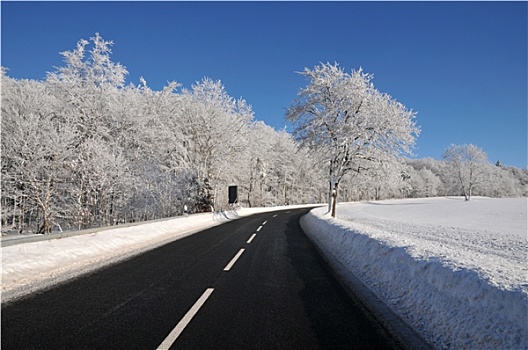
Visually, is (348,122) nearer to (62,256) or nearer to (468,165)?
(62,256)

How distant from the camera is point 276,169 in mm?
55219

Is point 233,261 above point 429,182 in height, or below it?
below

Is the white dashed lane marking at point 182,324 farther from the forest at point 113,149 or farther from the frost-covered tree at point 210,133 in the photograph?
the frost-covered tree at point 210,133

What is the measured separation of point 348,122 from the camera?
2053 centimetres

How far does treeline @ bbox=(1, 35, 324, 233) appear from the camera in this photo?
19.9 m

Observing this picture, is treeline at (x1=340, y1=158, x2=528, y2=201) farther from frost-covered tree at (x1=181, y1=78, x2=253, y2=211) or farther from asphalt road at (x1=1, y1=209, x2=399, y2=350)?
asphalt road at (x1=1, y1=209, x2=399, y2=350)

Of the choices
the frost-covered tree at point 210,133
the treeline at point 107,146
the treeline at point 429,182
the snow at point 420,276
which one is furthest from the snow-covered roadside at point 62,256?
the frost-covered tree at point 210,133

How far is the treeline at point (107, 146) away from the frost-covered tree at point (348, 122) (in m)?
3.17

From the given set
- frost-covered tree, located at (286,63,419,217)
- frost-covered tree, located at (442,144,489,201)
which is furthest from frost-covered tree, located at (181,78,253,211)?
frost-covered tree, located at (442,144,489,201)

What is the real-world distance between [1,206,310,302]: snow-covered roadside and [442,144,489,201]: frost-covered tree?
6439cm

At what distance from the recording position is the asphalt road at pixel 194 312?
343cm

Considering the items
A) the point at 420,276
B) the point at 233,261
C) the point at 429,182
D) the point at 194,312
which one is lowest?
the point at 233,261

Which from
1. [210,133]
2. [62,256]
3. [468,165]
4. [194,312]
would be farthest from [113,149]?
[468,165]

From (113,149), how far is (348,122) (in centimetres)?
1862
